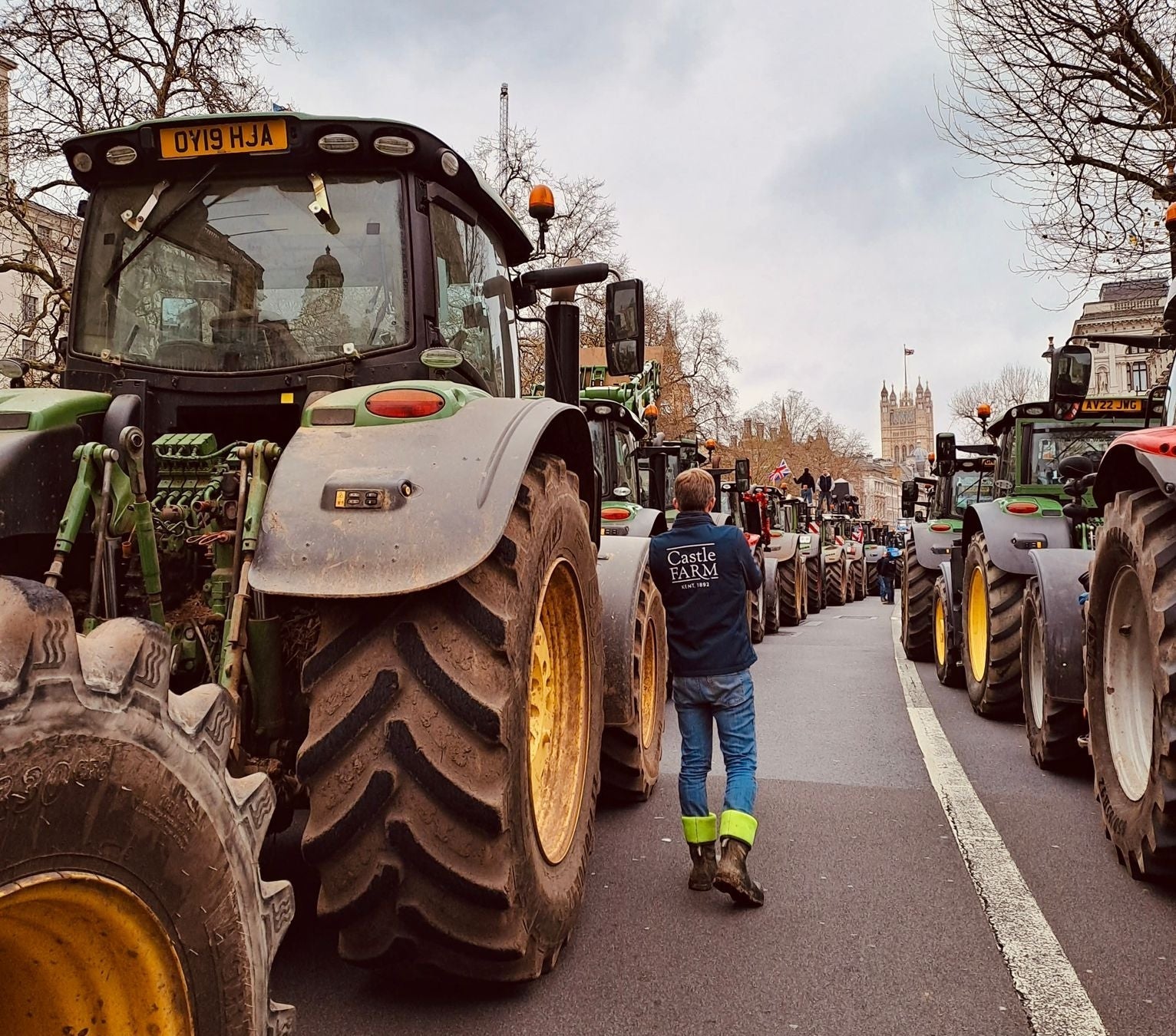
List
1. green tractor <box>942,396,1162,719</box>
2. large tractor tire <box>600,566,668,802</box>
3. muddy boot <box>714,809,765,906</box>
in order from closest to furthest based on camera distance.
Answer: muddy boot <box>714,809,765,906</box>
large tractor tire <box>600,566,668,802</box>
green tractor <box>942,396,1162,719</box>

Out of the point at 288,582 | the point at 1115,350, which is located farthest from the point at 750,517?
the point at 1115,350

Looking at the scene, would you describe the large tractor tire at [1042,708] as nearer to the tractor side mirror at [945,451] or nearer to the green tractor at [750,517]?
the tractor side mirror at [945,451]

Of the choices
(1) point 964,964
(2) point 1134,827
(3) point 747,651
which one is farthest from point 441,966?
(2) point 1134,827

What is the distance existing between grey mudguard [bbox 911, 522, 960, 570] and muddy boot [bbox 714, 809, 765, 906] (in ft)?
27.6

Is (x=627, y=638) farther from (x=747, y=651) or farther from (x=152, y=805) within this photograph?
(x=152, y=805)

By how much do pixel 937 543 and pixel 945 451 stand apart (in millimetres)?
1071

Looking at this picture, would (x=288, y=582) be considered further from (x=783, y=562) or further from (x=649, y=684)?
(x=783, y=562)

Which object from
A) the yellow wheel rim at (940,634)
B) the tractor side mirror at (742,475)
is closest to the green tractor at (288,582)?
the yellow wheel rim at (940,634)

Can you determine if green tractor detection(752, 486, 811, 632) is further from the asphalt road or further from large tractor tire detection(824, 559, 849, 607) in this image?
the asphalt road

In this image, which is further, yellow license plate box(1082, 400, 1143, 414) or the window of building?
the window of building

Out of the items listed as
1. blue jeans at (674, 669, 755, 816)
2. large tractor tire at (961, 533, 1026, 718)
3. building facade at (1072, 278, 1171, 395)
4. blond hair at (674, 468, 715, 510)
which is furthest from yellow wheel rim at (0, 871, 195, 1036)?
building facade at (1072, 278, 1171, 395)

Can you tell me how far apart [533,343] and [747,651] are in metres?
21.9

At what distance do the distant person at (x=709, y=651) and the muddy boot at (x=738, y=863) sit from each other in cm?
11

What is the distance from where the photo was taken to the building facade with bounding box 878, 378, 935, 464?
168000mm
